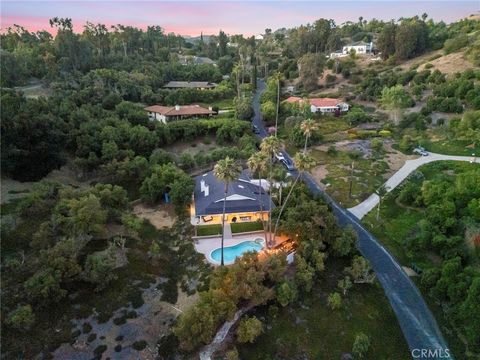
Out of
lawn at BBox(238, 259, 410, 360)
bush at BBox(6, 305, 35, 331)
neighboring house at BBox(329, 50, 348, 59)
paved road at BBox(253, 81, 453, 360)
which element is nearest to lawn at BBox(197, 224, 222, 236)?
lawn at BBox(238, 259, 410, 360)

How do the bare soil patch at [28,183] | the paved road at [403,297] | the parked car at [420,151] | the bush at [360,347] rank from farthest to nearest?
the parked car at [420,151], the bare soil patch at [28,183], the paved road at [403,297], the bush at [360,347]

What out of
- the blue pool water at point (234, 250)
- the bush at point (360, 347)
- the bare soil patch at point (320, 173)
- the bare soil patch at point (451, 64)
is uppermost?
the bare soil patch at point (451, 64)

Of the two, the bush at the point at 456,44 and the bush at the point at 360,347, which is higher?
the bush at the point at 456,44

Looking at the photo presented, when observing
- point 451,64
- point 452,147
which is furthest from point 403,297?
point 451,64

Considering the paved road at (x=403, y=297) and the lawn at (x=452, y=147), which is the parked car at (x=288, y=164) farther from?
the lawn at (x=452, y=147)

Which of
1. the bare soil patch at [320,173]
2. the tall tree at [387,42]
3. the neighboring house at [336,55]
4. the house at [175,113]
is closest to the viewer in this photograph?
the bare soil patch at [320,173]

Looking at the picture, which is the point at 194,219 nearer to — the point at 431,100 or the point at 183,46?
the point at 431,100

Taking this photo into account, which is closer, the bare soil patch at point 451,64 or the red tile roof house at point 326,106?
the red tile roof house at point 326,106

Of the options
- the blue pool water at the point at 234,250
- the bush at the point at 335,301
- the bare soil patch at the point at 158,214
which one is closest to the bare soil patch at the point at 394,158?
the blue pool water at the point at 234,250
